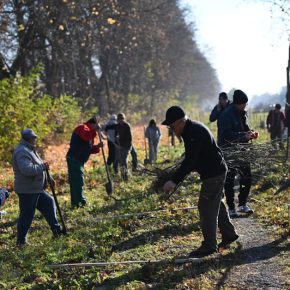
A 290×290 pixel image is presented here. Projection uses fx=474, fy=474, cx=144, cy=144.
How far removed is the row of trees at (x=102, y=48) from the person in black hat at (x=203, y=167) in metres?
13.4

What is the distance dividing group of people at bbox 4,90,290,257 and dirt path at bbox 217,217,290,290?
0.34 meters

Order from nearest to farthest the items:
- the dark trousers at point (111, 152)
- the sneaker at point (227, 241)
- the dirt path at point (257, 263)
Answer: the dirt path at point (257, 263) < the sneaker at point (227, 241) < the dark trousers at point (111, 152)

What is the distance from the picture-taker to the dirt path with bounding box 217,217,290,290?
5.22 m

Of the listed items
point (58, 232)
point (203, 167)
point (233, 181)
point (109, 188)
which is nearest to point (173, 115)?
point (203, 167)

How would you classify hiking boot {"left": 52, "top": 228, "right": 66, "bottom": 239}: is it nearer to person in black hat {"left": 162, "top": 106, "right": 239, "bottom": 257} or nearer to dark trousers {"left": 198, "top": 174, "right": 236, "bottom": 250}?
person in black hat {"left": 162, "top": 106, "right": 239, "bottom": 257}

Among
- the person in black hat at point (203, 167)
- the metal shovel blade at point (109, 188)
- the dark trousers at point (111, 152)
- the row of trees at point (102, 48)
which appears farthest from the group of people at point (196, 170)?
the row of trees at point (102, 48)

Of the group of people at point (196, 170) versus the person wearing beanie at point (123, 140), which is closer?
the group of people at point (196, 170)

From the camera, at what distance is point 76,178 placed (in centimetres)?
1017

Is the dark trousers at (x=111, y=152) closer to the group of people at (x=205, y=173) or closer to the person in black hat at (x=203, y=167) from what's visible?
the group of people at (x=205, y=173)

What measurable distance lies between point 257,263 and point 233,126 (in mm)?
2567

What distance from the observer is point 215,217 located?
236 inches

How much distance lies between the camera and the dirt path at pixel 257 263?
522 centimetres

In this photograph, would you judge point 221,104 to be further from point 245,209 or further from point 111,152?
point 111,152

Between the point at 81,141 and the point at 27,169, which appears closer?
the point at 27,169
